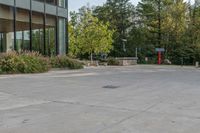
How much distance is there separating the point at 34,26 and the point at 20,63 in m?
7.57

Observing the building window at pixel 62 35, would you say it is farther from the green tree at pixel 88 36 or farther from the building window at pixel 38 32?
the green tree at pixel 88 36

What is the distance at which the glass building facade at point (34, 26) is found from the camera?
25875 mm

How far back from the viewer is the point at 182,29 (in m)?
54.3

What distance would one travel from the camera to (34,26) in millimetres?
28250

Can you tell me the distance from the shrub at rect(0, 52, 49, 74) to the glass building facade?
397 cm

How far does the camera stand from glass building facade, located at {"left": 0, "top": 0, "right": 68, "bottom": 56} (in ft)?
84.9

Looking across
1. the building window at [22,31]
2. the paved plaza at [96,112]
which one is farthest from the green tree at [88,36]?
the paved plaza at [96,112]

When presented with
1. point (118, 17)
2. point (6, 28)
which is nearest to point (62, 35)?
point (6, 28)

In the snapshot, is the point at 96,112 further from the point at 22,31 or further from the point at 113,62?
the point at 113,62

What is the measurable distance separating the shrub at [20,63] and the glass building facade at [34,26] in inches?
156

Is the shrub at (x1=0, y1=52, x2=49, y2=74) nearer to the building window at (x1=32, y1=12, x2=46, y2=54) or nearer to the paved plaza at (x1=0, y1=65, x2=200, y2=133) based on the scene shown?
the building window at (x1=32, y1=12, x2=46, y2=54)

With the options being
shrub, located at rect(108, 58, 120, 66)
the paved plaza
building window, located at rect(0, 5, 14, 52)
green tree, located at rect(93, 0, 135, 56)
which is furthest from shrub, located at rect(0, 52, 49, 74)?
green tree, located at rect(93, 0, 135, 56)

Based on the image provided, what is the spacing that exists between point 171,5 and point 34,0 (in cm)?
3316

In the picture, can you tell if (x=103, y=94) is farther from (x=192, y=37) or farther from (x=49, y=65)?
(x=192, y=37)
